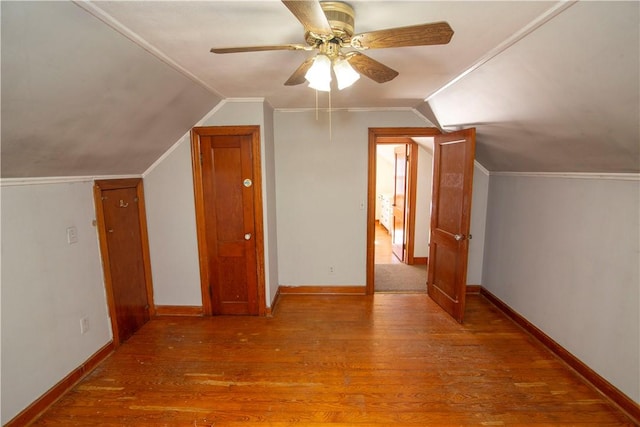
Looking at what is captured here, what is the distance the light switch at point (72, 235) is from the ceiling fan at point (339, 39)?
6.04 ft

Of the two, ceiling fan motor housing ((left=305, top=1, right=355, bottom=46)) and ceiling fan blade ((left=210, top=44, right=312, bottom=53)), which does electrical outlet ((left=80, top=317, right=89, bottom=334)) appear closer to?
ceiling fan blade ((left=210, top=44, right=312, bottom=53))

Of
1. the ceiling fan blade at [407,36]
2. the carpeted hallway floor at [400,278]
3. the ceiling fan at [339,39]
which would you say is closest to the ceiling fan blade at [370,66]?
the ceiling fan at [339,39]

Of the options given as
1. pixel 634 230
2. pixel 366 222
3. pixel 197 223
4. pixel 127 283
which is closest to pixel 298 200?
pixel 366 222

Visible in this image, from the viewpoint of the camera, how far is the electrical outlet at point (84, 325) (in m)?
2.20

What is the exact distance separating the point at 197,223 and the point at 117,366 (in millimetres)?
1360

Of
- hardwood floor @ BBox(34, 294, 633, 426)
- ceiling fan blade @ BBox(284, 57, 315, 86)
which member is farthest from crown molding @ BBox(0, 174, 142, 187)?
ceiling fan blade @ BBox(284, 57, 315, 86)

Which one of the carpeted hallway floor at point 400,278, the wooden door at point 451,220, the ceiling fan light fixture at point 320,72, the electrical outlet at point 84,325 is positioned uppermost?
the ceiling fan light fixture at point 320,72

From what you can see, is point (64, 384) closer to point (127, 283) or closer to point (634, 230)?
point (127, 283)

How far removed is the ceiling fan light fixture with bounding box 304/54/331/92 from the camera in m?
1.32

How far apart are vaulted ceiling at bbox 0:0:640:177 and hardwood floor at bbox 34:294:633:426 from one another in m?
1.58

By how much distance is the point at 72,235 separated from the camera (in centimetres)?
213

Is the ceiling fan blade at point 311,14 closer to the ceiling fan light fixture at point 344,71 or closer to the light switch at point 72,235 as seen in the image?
the ceiling fan light fixture at point 344,71

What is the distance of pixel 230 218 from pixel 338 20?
7.24 ft

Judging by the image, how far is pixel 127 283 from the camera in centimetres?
272
